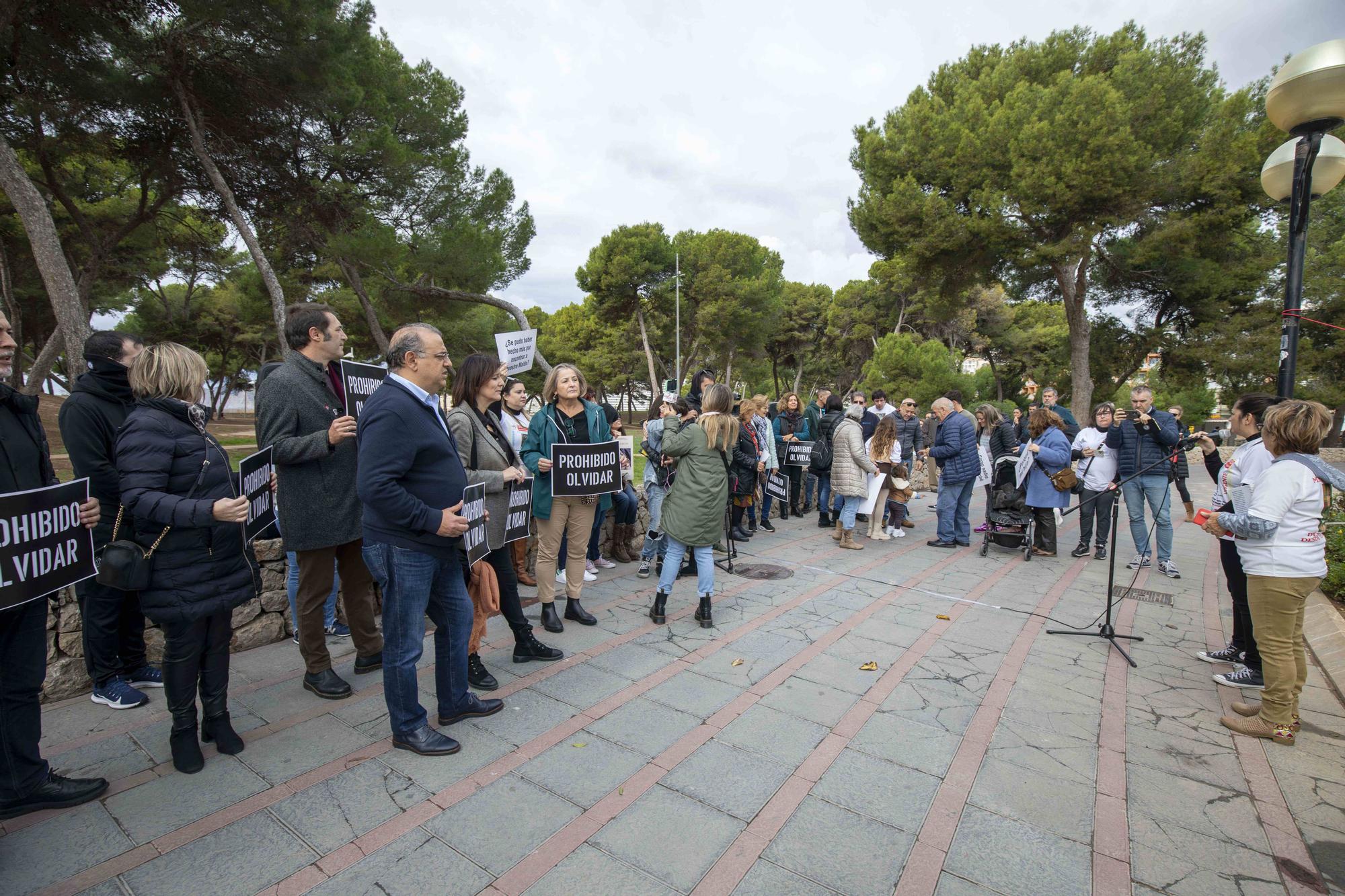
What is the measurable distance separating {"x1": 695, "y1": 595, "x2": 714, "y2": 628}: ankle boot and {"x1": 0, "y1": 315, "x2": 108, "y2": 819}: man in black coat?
3330 millimetres

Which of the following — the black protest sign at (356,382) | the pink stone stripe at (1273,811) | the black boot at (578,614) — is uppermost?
the black protest sign at (356,382)

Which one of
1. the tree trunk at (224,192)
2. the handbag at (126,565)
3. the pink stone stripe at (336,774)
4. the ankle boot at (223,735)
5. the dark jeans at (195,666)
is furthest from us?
the tree trunk at (224,192)

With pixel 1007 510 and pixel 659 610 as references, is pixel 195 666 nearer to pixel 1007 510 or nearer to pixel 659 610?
pixel 659 610

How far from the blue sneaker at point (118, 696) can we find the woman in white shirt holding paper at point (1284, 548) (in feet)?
19.7

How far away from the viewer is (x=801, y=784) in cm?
260

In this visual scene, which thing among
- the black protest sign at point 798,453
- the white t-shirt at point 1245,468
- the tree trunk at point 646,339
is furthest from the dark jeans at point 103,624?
the tree trunk at point 646,339

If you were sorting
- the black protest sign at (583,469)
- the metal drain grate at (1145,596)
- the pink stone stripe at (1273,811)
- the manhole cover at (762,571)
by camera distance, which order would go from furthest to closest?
1. the manhole cover at (762,571)
2. the metal drain grate at (1145,596)
3. the black protest sign at (583,469)
4. the pink stone stripe at (1273,811)

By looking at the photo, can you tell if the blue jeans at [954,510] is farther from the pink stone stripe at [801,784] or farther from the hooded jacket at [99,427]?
the hooded jacket at [99,427]

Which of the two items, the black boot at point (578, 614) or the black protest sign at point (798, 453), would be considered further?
the black protest sign at point (798, 453)

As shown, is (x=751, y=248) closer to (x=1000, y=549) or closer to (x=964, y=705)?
(x=1000, y=549)

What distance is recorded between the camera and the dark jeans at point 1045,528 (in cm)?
724

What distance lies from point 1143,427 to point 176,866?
26.9 feet

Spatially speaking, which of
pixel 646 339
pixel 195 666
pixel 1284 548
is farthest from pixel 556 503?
pixel 646 339

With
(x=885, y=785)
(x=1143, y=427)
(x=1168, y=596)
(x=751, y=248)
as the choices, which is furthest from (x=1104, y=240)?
(x=885, y=785)
